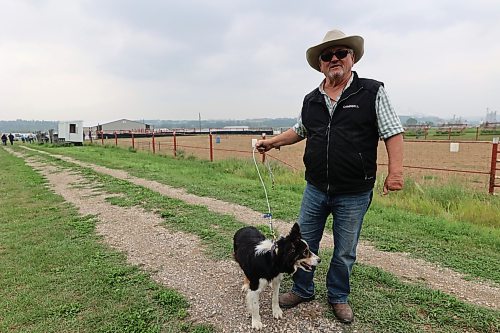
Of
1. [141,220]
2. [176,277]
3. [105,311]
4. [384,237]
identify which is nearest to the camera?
[105,311]

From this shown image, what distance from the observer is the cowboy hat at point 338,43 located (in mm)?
2713

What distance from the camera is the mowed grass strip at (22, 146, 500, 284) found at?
14.7 ft

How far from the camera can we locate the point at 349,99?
2.69 metres

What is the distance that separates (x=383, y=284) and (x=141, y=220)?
4373 mm

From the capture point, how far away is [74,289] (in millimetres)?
3652

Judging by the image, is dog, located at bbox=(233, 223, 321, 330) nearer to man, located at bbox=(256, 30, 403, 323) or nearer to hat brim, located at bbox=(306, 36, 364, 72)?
man, located at bbox=(256, 30, 403, 323)

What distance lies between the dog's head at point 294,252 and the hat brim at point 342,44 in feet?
4.93

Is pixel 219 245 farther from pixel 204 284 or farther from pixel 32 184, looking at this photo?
pixel 32 184

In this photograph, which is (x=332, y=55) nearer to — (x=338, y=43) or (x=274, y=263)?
(x=338, y=43)

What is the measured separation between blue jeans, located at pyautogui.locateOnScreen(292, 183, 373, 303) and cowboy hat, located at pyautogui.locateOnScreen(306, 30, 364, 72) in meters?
1.19

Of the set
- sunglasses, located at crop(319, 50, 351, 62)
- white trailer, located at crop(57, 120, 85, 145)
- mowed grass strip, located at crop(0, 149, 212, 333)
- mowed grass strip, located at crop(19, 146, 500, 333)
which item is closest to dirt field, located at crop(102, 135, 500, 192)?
mowed grass strip, located at crop(19, 146, 500, 333)

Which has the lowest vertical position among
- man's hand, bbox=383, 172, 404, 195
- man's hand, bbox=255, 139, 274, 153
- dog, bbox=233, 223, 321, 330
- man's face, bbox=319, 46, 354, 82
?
dog, bbox=233, 223, 321, 330

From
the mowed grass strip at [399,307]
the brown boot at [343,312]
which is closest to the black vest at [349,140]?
the brown boot at [343,312]

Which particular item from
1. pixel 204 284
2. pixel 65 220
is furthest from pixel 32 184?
pixel 204 284
